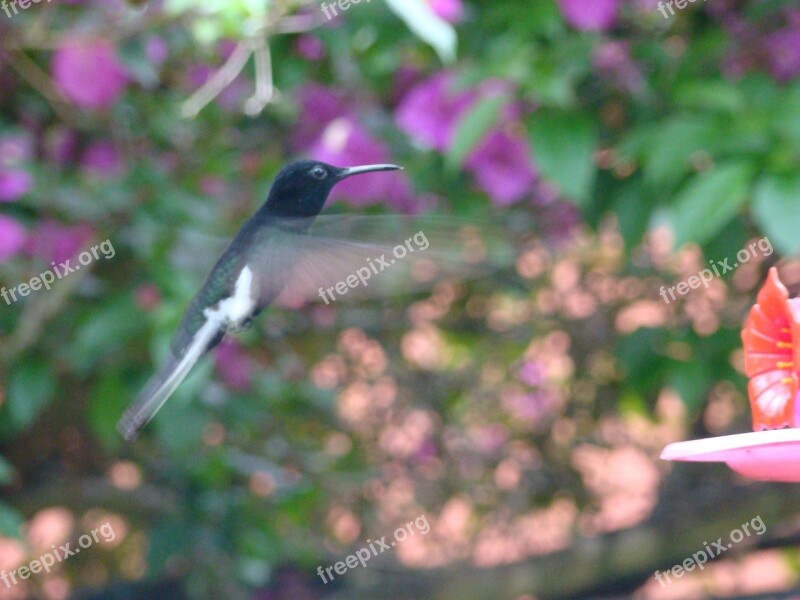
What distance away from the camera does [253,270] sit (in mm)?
1384

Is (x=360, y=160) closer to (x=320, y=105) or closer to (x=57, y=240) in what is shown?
(x=320, y=105)

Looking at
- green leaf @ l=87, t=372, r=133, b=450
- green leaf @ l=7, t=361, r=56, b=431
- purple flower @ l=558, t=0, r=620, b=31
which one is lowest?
green leaf @ l=87, t=372, r=133, b=450

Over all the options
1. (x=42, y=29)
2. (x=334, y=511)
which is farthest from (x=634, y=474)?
(x=42, y=29)

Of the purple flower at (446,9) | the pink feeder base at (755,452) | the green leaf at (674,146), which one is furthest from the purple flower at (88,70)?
the pink feeder base at (755,452)

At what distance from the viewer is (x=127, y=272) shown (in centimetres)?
232

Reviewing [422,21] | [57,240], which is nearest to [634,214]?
[422,21]

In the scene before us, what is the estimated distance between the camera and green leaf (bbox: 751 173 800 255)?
158 cm

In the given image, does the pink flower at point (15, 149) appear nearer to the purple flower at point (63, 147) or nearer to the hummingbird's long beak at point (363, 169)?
the purple flower at point (63, 147)

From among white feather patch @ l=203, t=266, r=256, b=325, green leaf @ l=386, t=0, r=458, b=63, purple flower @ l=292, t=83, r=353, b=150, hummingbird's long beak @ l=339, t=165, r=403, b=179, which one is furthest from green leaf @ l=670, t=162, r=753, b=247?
purple flower @ l=292, t=83, r=353, b=150

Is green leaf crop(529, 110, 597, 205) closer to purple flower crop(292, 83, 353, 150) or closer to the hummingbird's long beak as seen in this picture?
the hummingbird's long beak

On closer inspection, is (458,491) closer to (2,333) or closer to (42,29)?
(2,333)

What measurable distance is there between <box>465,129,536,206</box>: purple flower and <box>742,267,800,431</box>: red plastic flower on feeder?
882 mm

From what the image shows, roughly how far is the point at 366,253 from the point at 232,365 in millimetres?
1176

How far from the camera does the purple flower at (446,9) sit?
72.7 inches
